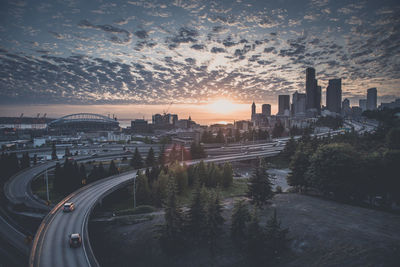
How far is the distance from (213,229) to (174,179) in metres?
17.7

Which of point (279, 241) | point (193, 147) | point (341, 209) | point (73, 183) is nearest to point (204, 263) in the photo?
point (279, 241)

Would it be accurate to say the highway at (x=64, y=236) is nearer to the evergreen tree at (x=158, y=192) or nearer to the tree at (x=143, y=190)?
the tree at (x=143, y=190)

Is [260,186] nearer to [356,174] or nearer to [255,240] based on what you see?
[255,240]

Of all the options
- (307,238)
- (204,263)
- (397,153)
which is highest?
(397,153)

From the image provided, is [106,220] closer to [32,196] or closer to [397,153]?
[32,196]

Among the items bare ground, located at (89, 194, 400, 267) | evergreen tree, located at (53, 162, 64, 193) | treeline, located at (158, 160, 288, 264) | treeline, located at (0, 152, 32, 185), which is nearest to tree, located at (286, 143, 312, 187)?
bare ground, located at (89, 194, 400, 267)

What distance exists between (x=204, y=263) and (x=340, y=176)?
2342 cm

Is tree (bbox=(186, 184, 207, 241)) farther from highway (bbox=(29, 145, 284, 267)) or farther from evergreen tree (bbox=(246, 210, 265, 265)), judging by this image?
highway (bbox=(29, 145, 284, 267))

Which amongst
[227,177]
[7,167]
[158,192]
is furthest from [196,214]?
[7,167]

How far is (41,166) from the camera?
2247 inches

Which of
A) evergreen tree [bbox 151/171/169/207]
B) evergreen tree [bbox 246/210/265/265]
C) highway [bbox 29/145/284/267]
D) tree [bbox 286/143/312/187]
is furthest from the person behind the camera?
tree [bbox 286/143/312/187]

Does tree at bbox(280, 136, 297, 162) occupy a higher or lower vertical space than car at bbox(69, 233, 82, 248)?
higher

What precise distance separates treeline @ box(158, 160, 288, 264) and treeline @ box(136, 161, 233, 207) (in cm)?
697

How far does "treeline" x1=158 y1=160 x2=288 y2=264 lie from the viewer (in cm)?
1941
